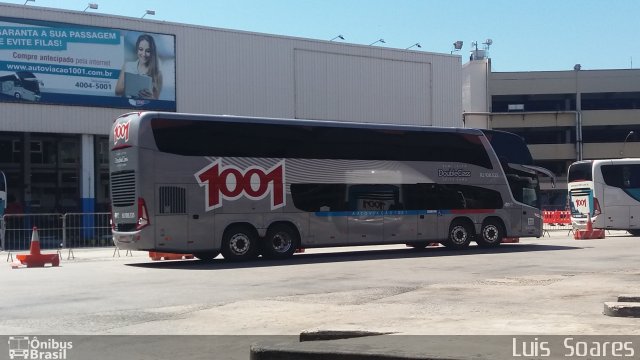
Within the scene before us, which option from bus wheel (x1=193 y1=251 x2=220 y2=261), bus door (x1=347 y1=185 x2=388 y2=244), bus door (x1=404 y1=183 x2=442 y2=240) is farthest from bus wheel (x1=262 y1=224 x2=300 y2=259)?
bus door (x1=404 y1=183 x2=442 y2=240)

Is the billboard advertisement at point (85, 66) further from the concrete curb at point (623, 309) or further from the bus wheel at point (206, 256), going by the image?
the concrete curb at point (623, 309)

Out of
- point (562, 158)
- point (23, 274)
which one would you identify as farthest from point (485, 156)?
point (562, 158)

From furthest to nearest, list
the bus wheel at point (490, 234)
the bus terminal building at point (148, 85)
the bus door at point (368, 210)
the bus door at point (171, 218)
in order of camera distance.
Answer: the bus terminal building at point (148, 85)
the bus wheel at point (490, 234)
the bus door at point (368, 210)
the bus door at point (171, 218)

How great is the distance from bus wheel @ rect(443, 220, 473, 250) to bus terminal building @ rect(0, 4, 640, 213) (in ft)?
65.5

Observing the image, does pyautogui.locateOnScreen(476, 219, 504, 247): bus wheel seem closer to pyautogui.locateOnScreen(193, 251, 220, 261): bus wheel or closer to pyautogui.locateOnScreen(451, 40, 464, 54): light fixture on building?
pyautogui.locateOnScreen(193, 251, 220, 261): bus wheel

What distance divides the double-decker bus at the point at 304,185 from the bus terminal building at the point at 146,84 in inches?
717

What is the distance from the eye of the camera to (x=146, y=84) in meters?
40.3

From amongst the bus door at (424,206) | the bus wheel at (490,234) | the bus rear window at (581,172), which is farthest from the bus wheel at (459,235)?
the bus rear window at (581,172)

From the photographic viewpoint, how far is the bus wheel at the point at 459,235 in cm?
2527

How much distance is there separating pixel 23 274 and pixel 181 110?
2327 cm

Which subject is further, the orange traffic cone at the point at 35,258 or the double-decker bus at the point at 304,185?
the orange traffic cone at the point at 35,258

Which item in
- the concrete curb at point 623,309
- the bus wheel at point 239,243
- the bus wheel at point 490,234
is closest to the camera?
the concrete curb at point 623,309

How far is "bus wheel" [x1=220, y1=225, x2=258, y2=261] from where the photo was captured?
69.5ft

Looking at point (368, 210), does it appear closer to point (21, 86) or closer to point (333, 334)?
point (333, 334)
